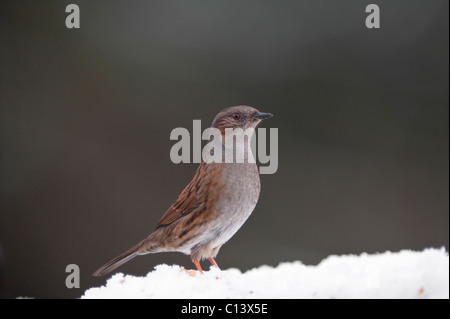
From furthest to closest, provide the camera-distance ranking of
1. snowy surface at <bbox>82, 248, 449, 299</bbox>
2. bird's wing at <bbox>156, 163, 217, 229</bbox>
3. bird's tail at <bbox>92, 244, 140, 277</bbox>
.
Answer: bird's wing at <bbox>156, 163, 217, 229</bbox> < bird's tail at <bbox>92, 244, 140, 277</bbox> < snowy surface at <bbox>82, 248, 449, 299</bbox>

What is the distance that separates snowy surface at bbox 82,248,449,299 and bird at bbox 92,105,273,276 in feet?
0.71

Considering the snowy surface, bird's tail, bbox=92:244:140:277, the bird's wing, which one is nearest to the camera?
the snowy surface

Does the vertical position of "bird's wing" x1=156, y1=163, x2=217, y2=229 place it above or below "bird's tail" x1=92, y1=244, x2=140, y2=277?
above

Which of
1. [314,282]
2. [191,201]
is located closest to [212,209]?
[191,201]

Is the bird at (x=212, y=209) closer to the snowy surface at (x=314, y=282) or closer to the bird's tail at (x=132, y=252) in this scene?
the bird's tail at (x=132, y=252)

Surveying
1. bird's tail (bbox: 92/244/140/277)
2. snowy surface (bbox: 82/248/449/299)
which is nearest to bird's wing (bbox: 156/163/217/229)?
bird's tail (bbox: 92/244/140/277)

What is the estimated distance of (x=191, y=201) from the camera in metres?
1.99

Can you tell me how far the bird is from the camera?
189 centimetres

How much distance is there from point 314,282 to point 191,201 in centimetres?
73

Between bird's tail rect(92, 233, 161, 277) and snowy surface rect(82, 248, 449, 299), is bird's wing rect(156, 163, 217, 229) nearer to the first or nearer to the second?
bird's tail rect(92, 233, 161, 277)

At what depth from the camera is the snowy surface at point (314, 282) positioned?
4.29ft

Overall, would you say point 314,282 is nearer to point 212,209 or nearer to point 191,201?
point 212,209
